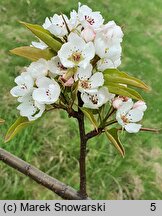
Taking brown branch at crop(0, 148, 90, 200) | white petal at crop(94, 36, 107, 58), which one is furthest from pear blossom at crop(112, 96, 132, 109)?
brown branch at crop(0, 148, 90, 200)

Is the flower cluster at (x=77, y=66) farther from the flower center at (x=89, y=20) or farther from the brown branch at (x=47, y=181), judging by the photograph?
the brown branch at (x=47, y=181)

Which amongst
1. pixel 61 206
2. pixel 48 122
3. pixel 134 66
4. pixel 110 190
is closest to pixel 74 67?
pixel 61 206

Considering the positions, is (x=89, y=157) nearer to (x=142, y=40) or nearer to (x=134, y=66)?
(x=134, y=66)

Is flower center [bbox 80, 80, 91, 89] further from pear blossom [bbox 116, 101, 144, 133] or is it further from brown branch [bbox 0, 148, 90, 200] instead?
brown branch [bbox 0, 148, 90, 200]

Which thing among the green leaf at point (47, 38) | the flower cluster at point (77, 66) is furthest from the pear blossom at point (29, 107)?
the green leaf at point (47, 38)

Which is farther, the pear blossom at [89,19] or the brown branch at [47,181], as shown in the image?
the brown branch at [47,181]

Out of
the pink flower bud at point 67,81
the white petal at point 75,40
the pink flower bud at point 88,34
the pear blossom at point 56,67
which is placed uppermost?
the pink flower bud at point 88,34

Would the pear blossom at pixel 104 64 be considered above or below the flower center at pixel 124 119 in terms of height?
above
